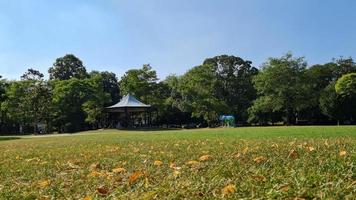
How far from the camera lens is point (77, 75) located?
266ft

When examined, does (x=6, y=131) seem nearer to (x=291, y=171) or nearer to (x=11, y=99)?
(x=11, y=99)

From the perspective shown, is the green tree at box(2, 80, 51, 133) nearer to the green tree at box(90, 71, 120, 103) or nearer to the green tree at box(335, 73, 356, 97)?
the green tree at box(90, 71, 120, 103)

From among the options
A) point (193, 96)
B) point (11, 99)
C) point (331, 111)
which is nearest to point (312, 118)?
point (331, 111)

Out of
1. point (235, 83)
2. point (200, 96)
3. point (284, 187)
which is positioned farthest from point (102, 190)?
point (235, 83)

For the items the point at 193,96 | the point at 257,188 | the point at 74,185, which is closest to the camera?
the point at 257,188

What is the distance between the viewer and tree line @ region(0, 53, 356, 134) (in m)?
52.8

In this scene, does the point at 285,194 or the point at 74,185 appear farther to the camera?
the point at 74,185

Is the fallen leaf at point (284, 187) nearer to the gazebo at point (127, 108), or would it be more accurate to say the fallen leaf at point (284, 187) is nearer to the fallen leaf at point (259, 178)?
the fallen leaf at point (259, 178)

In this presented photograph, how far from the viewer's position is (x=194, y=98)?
5284cm

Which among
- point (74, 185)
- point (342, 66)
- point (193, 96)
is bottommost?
point (74, 185)

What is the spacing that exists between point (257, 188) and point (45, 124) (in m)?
55.2

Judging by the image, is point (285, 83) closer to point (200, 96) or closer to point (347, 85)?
point (347, 85)

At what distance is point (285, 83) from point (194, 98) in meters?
11.7

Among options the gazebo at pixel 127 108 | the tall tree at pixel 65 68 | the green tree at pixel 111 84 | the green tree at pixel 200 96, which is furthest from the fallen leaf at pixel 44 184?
the tall tree at pixel 65 68
